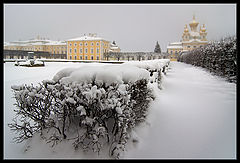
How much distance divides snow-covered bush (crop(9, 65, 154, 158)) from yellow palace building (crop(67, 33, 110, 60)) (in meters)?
45.4

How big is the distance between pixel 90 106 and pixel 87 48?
48302 mm

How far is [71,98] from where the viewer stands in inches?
91.0

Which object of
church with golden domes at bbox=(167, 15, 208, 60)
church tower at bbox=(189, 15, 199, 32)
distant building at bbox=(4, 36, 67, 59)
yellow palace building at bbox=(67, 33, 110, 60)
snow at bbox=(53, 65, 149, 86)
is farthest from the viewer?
distant building at bbox=(4, 36, 67, 59)

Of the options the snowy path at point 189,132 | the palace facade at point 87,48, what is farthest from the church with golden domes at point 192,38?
the snowy path at point 189,132

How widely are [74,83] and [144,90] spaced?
158 centimetres

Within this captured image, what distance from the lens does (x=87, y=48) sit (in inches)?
1906

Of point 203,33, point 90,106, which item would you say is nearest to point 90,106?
point 90,106

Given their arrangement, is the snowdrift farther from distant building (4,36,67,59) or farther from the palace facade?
distant building (4,36,67,59)

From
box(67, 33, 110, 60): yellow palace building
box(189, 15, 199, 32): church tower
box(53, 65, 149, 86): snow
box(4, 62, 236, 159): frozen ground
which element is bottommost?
box(4, 62, 236, 159): frozen ground

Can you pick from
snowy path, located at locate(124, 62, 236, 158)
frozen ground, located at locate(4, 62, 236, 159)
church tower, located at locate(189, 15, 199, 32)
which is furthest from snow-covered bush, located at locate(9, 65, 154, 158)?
church tower, located at locate(189, 15, 199, 32)

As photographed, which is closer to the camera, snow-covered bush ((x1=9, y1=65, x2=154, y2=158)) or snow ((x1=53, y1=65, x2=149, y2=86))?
snow-covered bush ((x1=9, y1=65, x2=154, y2=158))

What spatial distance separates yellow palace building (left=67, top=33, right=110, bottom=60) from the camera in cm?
4712

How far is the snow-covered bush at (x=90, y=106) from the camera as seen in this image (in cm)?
235

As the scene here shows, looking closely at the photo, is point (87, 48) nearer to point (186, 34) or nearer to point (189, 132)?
point (186, 34)
